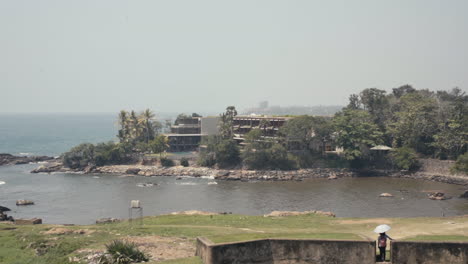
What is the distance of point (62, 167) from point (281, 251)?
245 ft

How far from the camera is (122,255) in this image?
722 inches

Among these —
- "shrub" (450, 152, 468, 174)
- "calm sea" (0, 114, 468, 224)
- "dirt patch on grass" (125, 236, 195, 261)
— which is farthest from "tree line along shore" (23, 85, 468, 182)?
"dirt patch on grass" (125, 236, 195, 261)

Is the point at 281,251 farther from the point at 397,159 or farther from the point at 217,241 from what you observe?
the point at 397,159

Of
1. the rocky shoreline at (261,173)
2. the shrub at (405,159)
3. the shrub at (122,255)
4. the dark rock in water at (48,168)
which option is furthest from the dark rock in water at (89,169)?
the shrub at (122,255)

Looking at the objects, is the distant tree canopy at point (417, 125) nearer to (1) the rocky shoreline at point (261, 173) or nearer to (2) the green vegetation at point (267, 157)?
(1) the rocky shoreline at point (261, 173)

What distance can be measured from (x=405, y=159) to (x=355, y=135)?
8.93 metres

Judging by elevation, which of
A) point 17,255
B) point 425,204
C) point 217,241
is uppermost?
point 217,241

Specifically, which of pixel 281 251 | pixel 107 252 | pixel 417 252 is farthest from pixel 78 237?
pixel 417 252

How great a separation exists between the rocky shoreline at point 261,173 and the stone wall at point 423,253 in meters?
51.8

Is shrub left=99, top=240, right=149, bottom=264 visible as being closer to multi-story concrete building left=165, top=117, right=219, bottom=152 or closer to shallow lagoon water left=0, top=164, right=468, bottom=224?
shallow lagoon water left=0, top=164, right=468, bottom=224

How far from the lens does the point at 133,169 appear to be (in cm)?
7962

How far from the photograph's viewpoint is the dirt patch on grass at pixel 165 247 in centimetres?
1927

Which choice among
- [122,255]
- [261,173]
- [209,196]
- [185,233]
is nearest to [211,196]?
[209,196]

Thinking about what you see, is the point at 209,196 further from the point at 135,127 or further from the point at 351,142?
the point at 135,127
